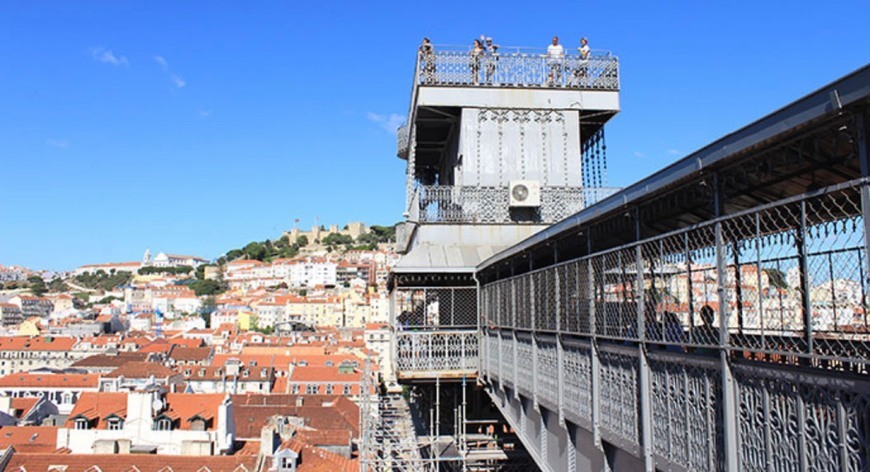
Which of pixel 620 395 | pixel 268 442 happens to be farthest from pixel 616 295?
pixel 268 442

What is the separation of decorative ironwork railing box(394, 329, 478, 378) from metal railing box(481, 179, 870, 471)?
4.88 m

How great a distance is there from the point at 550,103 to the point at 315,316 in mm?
143408

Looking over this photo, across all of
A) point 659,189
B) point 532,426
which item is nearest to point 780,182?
point 659,189

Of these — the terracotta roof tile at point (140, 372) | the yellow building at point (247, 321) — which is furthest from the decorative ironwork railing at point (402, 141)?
the yellow building at point (247, 321)

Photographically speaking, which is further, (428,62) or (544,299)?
(428,62)

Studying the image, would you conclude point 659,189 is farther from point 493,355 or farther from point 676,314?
point 493,355

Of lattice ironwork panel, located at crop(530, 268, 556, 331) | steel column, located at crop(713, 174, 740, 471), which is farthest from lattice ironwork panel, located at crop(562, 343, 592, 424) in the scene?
steel column, located at crop(713, 174, 740, 471)

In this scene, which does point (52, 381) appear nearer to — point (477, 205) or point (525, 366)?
point (477, 205)

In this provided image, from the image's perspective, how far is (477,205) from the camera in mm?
14391

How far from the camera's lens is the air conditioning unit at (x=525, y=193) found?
14117 mm

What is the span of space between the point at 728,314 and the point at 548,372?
3.91 meters

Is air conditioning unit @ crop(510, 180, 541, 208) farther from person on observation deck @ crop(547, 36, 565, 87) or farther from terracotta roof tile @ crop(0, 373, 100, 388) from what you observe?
terracotta roof tile @ crop(0, 373, 100, 388)

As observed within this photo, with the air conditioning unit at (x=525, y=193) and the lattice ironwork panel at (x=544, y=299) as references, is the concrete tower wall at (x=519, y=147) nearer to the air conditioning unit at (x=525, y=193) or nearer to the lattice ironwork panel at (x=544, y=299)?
the air conditioning unit at (x=525, y=193)

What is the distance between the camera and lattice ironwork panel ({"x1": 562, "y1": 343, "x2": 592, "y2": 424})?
6.46m
